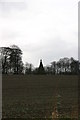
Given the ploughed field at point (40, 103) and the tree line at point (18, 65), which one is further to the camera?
the tree line at point (18, 65)

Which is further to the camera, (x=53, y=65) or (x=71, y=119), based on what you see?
(x=53, y=65)

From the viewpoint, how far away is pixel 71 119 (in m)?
8.12

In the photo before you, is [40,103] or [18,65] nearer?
[40,103]

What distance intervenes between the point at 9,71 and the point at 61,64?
18.8 meters

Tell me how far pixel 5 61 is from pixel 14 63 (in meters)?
1.64

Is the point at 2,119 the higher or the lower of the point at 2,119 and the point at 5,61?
the lower

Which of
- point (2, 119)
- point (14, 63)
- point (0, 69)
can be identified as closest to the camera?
point (2, 119)

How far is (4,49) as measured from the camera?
170 ft

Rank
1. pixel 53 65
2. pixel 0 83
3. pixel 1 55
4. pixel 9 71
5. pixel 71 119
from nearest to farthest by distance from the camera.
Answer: pixel 71 119 → pixel 0 83 → pixel 9 71 → pixel 1 55 → pixel 53 65

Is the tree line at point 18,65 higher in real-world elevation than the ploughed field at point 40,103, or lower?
higher

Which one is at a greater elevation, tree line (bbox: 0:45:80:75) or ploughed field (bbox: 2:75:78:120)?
tree line (bbox: 0:45:80:75)

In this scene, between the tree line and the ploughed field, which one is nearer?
the ploughed field

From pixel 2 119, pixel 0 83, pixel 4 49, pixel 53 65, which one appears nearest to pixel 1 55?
pixel 4 49

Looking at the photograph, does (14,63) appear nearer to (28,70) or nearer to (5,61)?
(5,61)
